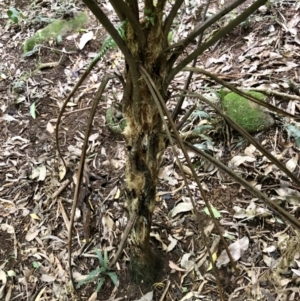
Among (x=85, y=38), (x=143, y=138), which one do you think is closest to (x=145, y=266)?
(x=143, y=138)

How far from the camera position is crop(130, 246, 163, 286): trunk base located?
1602mm

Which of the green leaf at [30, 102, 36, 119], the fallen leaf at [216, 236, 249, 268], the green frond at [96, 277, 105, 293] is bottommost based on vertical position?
the fallen leaf at [216, 236, 249, 268]

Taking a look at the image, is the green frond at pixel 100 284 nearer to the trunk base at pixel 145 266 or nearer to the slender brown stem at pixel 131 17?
the trunk base at pixel 145 266

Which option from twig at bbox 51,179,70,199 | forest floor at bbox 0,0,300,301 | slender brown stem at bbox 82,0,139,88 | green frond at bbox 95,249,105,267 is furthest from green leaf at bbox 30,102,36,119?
slender brown stem at bbox 82,0,139,88

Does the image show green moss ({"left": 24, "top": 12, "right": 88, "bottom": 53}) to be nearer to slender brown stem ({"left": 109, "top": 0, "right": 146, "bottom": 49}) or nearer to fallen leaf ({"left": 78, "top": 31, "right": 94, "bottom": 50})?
fallen leaf ({"left": 78, "top": 31, "right": 94, "bottom": 50})

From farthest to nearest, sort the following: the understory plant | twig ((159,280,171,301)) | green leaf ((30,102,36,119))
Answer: green leaf ((30,102,36,119)) → twig ((159,280,171,301)) → the understory plant

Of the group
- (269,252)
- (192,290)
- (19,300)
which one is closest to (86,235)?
(19,300)

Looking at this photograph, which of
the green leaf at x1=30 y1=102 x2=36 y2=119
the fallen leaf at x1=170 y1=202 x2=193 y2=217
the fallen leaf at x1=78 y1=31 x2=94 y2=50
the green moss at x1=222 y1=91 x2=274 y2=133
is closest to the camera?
the fallen leaf at x1=170 y1=202 x2=193 y2=217

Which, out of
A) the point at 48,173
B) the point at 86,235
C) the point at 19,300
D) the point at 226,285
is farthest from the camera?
A: the point at 48,173

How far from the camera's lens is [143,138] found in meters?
1.21

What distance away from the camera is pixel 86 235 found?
1949 millimetres

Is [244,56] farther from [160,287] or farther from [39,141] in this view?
[160,287]

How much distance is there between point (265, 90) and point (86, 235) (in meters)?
1.19

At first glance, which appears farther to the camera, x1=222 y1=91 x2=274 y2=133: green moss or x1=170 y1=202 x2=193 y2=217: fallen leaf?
x1=222 y1=91 x2=274 y2=133: green moss
